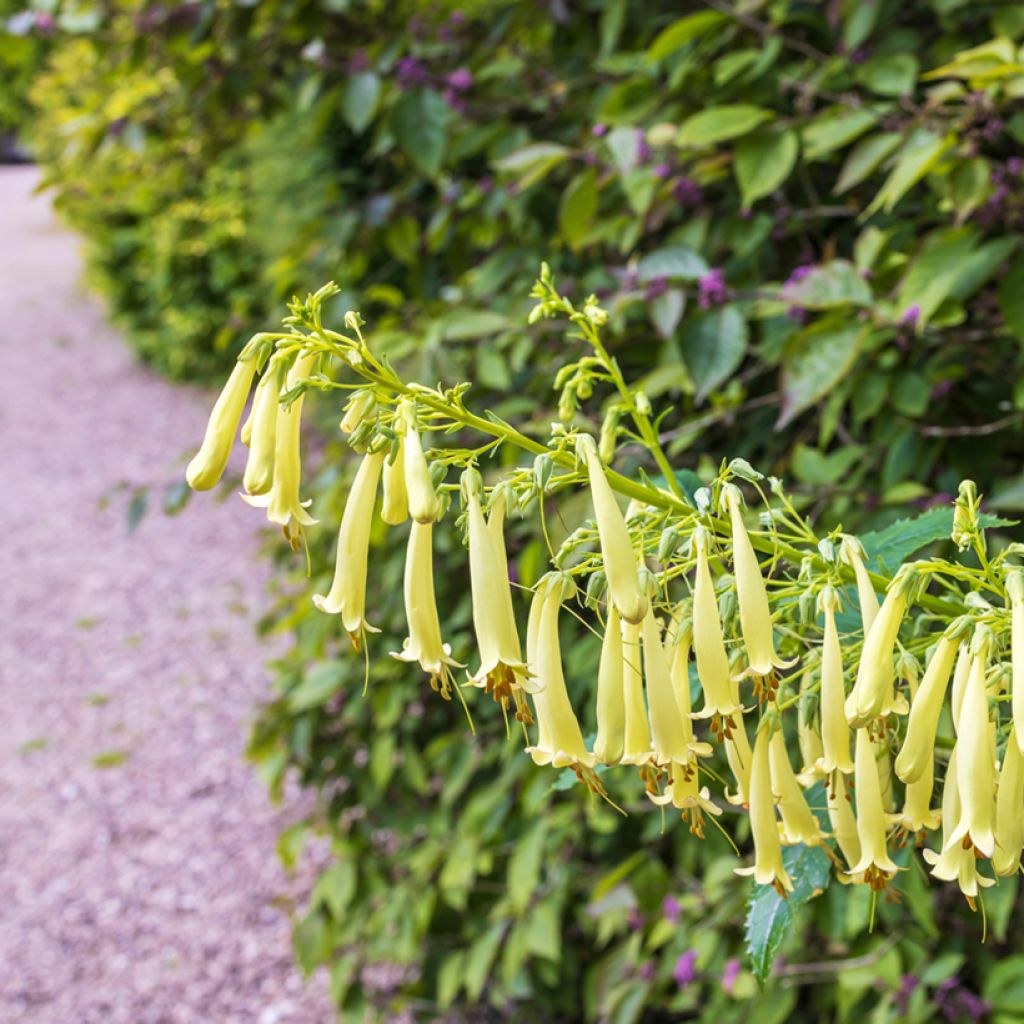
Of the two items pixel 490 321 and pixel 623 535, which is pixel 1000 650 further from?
pixel 490 321

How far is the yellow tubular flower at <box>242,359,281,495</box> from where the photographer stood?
2.84 ft

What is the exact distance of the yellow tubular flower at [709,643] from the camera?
0.86m

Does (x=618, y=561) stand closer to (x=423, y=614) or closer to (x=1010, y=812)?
(x=423, y=614)

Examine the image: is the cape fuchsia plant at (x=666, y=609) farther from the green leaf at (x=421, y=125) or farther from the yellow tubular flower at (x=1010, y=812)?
the green leaf at (x=421, y=125)

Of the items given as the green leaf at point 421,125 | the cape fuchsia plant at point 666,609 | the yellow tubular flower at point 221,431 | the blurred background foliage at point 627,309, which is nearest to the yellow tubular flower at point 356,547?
the cape fuchsia plant at point 666,609

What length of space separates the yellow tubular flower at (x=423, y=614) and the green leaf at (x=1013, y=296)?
3.56 feet

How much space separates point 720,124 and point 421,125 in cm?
73

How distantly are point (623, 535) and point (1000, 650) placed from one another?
328 millimetres

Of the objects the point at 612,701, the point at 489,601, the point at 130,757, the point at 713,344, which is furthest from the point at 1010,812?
the point at 130,757

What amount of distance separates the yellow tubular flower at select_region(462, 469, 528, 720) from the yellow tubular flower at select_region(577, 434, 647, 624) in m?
0.10

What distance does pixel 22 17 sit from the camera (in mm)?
2715

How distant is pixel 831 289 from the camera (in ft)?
5.56

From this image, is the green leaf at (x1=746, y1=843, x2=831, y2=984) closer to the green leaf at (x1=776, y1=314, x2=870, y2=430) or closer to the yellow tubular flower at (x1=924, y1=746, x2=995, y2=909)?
the yellow tubular flower at (x1=924, y1=746, x2=995, y2=909)

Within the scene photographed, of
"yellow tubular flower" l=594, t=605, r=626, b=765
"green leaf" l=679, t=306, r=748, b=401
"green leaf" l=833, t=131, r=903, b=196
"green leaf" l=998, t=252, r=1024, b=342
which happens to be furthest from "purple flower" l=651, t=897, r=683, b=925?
"yellow tubular flower" l=594, t=605, r=626, b=765
